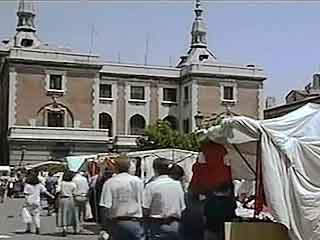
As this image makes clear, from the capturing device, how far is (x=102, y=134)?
213 feet

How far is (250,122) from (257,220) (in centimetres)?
144

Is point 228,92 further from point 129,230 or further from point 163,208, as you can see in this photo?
point 129,230

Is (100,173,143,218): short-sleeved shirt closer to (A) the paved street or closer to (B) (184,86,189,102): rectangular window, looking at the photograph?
(A) the paved street

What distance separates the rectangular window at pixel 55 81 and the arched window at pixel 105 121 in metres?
7.12

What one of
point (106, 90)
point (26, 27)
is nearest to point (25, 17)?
point (26, 27)

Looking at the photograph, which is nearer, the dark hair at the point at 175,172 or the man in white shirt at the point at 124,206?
the man in white shirt at the point at 124,206

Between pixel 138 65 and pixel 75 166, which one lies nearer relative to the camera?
pixel 75 166

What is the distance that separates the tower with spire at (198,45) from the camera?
86.2 meters

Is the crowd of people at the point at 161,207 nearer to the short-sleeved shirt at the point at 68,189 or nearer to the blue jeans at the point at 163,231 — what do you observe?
the blue jeans at the point at 163,231

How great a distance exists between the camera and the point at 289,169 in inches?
425

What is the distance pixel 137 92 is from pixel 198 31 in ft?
55.3

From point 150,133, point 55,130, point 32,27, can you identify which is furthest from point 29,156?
point 32,27

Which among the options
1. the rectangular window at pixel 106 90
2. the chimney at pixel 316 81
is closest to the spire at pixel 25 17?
the rectangular window at pixel 106 90

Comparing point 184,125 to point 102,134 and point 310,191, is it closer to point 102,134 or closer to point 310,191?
point 102,134
